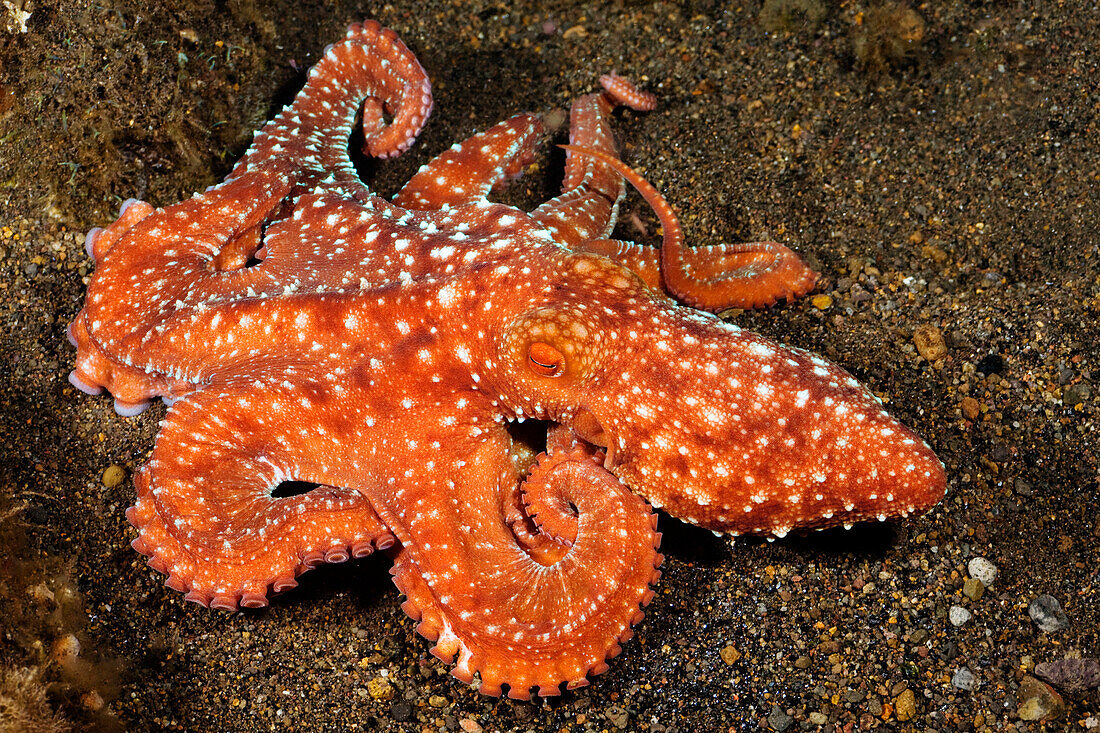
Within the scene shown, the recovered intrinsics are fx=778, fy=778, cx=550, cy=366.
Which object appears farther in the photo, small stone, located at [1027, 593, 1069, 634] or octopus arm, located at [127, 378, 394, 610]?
small stone, located at [1027, 593, 1069, 634]

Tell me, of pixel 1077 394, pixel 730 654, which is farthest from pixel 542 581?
pixel 1077 394

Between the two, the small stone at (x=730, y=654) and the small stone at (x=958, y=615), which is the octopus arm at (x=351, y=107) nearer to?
the small stone at (x=730, y=654)

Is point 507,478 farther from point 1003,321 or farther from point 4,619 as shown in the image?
point 1003,321

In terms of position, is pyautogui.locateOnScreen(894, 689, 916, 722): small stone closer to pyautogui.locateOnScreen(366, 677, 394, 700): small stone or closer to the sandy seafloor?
the sandy seafloor

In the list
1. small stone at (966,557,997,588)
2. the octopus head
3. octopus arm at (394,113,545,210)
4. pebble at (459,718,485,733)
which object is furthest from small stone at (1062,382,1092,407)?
pebble at (459,718,485,733)

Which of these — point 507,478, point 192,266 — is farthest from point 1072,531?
point 192,266

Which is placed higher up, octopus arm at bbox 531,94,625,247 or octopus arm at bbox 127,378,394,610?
octopus arm at bbox 531,94,625,247

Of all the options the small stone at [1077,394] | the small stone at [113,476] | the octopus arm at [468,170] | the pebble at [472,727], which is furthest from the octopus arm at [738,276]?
the small stone at [113,476]
